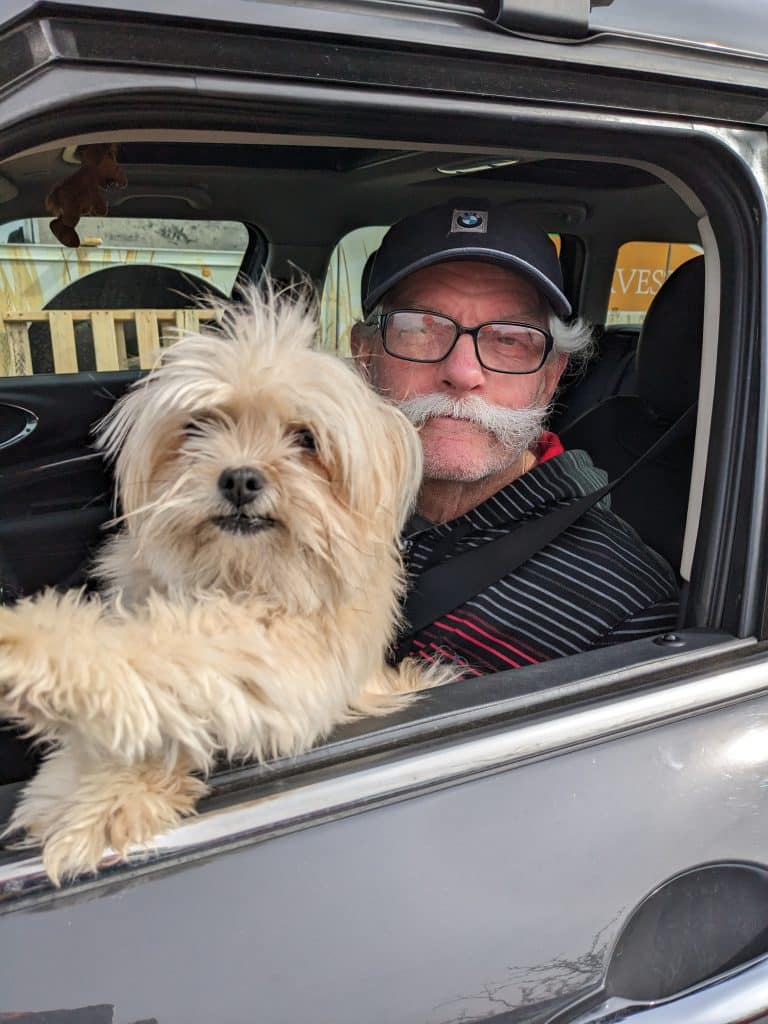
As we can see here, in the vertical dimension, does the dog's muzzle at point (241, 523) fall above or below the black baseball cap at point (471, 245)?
below

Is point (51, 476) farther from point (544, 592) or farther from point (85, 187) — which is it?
point (544, 592)

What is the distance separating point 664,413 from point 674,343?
0.26 m

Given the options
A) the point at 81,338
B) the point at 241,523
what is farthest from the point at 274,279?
the point at 241,523

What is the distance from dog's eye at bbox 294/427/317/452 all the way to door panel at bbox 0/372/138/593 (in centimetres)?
99

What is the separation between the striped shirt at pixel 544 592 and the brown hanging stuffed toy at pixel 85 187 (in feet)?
3.76

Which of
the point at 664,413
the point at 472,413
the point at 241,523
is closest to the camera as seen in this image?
the point at 241,523

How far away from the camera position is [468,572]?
2.14 metres

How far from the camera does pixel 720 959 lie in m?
1.45

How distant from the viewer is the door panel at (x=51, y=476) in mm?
2826

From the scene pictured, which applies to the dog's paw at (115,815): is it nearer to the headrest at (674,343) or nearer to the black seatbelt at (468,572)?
the black seatbelt at (468,572)

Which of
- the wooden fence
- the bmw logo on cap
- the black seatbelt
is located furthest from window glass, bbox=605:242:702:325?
the black seatbelt

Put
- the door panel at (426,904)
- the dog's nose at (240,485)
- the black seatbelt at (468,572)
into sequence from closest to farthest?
the door panel at (426,904)
the dog's nose at (240,485)
the black seatbelt at (468,572)

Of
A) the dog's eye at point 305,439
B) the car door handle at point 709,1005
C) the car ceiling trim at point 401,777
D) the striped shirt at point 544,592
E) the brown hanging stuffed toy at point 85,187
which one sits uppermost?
the brown hanging stuffed toy at point 85,187

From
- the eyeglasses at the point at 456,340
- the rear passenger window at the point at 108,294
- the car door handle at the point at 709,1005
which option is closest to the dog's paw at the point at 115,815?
the car door handle at the point at 709,1005
